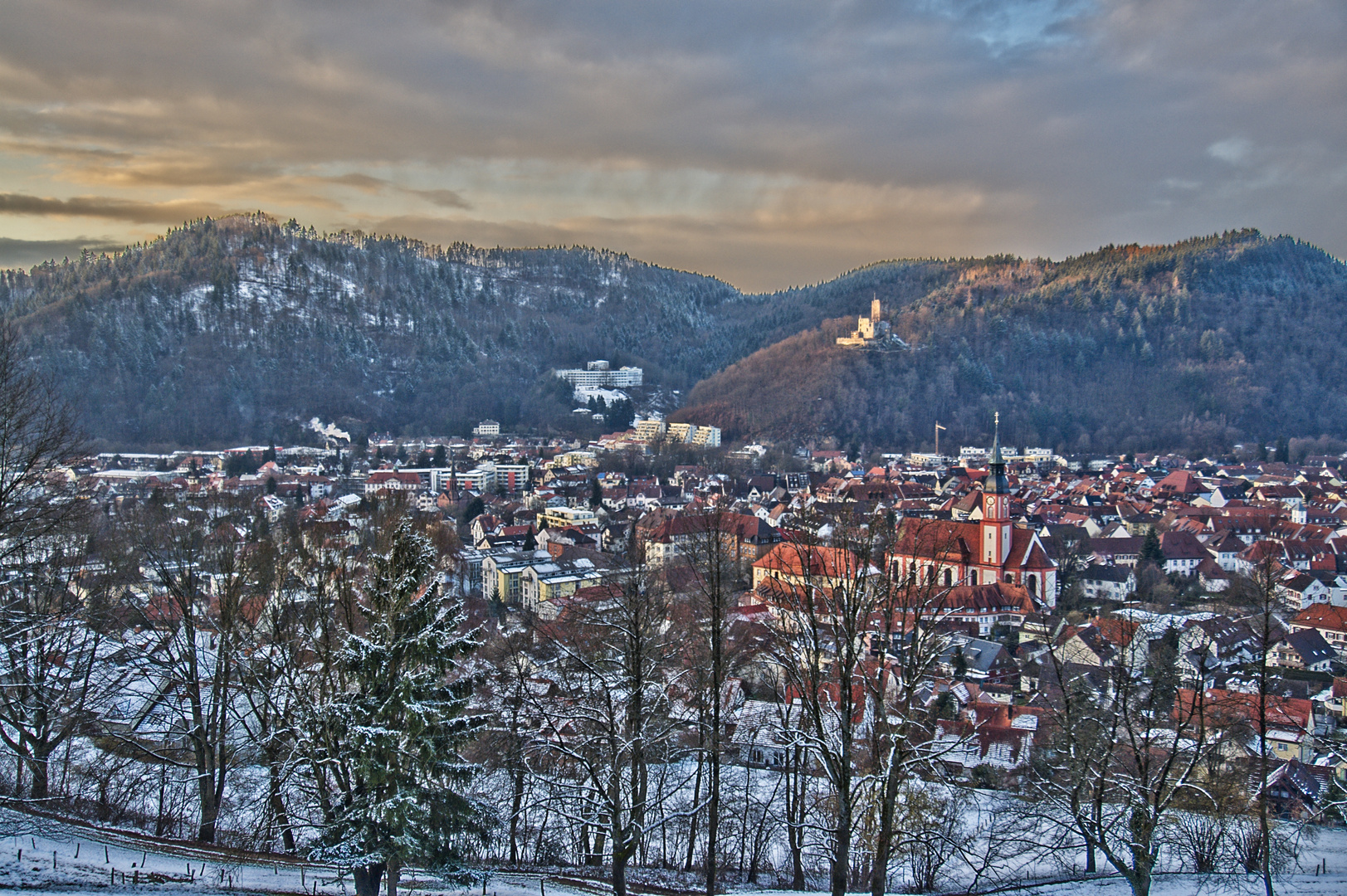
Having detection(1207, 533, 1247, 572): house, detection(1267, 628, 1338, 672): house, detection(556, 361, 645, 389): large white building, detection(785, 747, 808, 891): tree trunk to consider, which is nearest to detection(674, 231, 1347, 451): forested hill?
detection(556, 361, 645, 389): large white building

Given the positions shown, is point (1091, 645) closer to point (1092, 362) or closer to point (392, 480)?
point (392, 480)

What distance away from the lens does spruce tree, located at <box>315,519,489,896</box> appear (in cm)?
929

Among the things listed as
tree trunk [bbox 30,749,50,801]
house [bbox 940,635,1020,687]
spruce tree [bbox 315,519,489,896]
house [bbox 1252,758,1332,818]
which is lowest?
house [bbox 940,635,1020,687]

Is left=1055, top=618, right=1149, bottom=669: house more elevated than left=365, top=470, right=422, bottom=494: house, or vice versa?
left=365, top=470, right=422, bottom=494: house

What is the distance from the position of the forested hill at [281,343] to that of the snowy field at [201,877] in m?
116

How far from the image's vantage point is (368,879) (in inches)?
396

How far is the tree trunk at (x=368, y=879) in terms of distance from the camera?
32.8 ft

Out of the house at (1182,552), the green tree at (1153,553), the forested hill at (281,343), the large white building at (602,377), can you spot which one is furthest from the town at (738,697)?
the large white building at (602,377)

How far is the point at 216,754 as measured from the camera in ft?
46.1

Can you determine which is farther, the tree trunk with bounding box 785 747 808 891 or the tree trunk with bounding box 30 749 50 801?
the tree trunk with bounding box 785 747 808 891

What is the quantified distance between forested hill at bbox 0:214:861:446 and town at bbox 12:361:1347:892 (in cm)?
10067

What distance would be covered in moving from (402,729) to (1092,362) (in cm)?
14520

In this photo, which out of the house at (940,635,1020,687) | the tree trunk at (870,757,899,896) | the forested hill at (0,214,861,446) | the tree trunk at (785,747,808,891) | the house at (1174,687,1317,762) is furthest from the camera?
the forested hill at (0,214,861,446)

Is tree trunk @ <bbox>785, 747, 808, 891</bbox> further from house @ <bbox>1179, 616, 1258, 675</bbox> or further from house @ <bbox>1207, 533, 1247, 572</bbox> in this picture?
house @ <bbox>1207, 533, 1247, 572</bbox>
